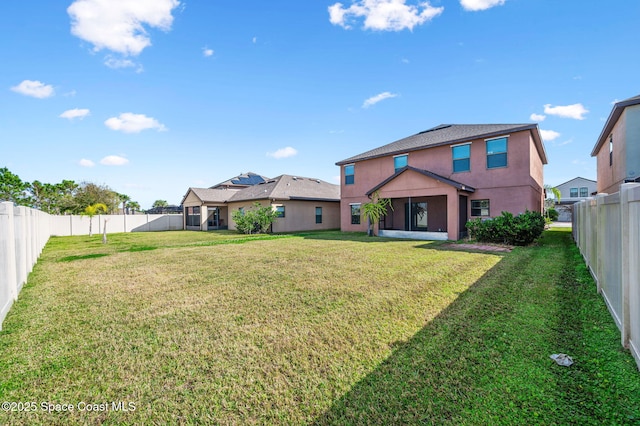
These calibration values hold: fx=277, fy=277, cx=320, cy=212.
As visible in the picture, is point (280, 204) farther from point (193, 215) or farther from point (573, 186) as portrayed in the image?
point (573, 186)

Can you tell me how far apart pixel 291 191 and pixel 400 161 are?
968 centimetres

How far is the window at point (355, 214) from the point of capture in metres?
21.2

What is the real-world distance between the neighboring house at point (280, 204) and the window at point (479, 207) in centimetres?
1280

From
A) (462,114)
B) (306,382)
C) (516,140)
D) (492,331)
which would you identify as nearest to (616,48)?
(516,140)

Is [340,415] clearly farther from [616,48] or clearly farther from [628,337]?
[616,48]

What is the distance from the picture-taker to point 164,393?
2.67 metres

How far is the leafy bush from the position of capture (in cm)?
2062

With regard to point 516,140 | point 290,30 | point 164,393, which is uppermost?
point 290,30

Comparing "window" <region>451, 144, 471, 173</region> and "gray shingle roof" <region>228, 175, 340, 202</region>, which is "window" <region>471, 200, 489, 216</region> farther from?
"gray shingle roof" <region>228, 175, 340, 202</region>

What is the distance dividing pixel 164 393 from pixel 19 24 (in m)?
14.1

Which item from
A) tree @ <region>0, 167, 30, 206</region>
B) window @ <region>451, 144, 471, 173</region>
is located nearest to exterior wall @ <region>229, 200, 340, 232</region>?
window @ <region>451, 144, 471, 173</region>

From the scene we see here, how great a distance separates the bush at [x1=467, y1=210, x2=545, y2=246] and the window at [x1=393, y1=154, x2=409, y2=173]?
712 cm

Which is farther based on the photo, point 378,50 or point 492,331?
point 378,50

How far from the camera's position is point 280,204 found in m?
A: 22.9
